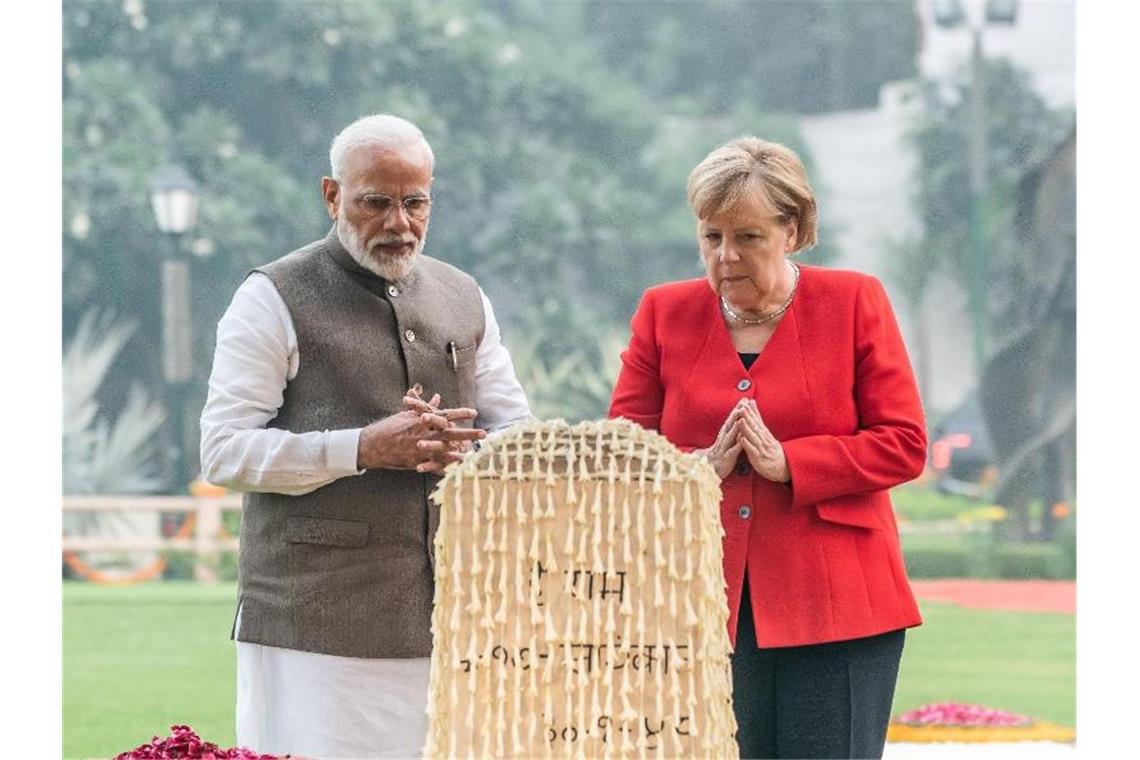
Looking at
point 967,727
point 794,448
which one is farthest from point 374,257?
point 967,727

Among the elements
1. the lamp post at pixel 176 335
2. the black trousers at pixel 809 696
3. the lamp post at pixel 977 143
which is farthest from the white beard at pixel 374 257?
the lamp post at pixel 977 143

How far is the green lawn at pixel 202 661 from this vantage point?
9268 mm

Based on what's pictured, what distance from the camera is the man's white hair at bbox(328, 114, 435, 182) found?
296cm

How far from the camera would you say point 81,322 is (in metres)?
13.2

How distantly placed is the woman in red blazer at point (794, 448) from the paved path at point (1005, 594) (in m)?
9.59

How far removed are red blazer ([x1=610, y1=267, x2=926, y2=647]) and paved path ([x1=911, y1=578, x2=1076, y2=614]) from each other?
958 cm

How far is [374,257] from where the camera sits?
3037 millimetres

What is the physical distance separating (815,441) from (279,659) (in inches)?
41.0

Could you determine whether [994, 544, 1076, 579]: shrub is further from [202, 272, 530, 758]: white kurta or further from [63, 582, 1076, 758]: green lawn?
[202, 272, 530, 758]: white kurta

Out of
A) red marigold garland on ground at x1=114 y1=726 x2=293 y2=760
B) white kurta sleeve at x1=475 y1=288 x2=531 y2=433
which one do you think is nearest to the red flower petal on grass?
white kurta sleeve at x1=475 y1=288 x2=531 y2=433

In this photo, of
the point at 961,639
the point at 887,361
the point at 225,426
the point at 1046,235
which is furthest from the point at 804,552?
the point at 1046,235

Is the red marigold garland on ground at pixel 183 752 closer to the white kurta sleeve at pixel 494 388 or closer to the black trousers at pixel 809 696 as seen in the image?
the black trousers at pixel 809 696

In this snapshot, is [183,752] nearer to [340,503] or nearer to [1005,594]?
[340,503]

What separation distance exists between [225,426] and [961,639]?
29.6 feet
